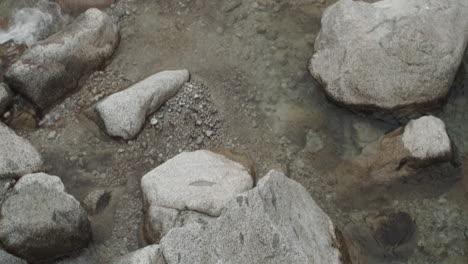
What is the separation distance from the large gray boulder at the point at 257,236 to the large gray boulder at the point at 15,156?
2.55 meters

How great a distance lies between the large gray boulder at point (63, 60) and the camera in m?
7.91

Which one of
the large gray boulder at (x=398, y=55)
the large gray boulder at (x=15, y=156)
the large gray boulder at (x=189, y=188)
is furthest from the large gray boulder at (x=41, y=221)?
the large gray boulder at (x=398, y=55)

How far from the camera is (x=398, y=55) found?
7535 mm

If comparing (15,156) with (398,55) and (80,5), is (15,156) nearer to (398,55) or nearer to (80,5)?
(80,5)

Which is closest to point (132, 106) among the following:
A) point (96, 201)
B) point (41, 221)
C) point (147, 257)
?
point (96, 201)

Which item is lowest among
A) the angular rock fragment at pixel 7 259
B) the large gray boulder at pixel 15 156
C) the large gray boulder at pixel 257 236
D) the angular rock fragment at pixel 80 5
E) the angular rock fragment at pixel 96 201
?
the angular rock fragment at pixel 96 201

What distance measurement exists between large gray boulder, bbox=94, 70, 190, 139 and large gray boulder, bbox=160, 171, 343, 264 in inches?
93.3

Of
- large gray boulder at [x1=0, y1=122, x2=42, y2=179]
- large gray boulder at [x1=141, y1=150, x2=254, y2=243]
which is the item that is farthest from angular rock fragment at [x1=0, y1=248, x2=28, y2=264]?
large gray boulder at [x1=141, y1=150, x2=254, y2=243]

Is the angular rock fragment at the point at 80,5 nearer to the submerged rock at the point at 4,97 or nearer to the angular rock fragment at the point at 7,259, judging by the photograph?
the submerged rock at the point at 4,97

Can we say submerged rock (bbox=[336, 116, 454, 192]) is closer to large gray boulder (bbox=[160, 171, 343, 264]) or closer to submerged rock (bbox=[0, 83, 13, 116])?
large gray boulder (bbox=[160, 171, 343, 264])

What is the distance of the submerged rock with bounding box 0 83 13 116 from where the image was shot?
7.87 m

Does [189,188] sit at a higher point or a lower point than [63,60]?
lower

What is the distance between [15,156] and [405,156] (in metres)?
5.20

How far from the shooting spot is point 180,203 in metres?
6.47
